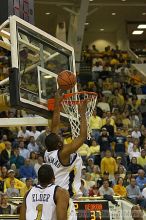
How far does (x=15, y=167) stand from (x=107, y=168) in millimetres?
2587

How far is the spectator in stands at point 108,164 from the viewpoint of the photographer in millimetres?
16562

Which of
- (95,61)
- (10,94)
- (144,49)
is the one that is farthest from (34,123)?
(144,49)

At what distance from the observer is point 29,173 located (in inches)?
612

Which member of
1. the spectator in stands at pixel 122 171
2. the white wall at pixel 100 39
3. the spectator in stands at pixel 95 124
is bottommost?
the spectator in stands at pixel 122 171

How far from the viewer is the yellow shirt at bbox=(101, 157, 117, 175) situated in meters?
16.6

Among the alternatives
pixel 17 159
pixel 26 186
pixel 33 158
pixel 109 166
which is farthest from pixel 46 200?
pixel 109 166

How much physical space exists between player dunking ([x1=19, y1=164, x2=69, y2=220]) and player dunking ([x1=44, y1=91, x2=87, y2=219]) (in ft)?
1.92

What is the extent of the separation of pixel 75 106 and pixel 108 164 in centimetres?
973

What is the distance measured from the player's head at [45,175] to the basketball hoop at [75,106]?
143cm

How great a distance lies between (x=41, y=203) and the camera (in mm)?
5680

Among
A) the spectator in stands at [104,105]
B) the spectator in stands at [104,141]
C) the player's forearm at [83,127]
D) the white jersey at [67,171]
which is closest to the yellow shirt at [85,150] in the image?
the spectator in stands at [104,141]

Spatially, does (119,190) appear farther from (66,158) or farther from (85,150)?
(66,158)

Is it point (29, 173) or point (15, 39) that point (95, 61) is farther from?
point (15, 39)

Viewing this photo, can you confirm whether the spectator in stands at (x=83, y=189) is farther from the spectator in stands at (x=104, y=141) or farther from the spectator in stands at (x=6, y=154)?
the spectator in stands at (x=104, y=141)
